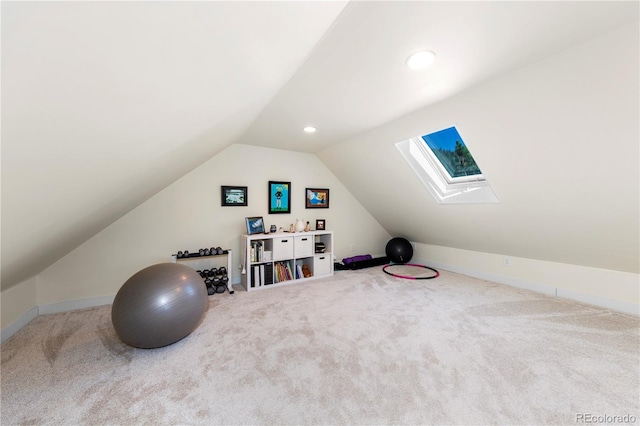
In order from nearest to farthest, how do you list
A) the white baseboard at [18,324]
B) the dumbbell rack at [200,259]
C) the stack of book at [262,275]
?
the white baseboard at [18,324] < the dumbbell rack at [200,259] < the stack of book at [262,275]

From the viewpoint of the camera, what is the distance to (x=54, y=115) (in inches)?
27.6

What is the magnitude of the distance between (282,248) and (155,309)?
79.3 inches

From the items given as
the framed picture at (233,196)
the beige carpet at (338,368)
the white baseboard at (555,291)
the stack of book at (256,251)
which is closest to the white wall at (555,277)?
the white baseboard at (555,291)

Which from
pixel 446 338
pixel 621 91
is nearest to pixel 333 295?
pixel 446 338

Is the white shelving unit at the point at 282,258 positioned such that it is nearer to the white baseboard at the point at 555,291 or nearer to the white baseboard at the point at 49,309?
the white baseboard at the point at 49,309

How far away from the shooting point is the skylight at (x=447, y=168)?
310 centimetres

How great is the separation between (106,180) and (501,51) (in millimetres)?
2635

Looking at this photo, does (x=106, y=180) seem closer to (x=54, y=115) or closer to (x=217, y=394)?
(x=54, y=115)

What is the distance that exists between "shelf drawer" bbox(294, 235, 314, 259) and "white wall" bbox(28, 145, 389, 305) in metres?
0.51

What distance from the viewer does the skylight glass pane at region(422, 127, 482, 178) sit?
10.0 feet

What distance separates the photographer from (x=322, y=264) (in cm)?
421

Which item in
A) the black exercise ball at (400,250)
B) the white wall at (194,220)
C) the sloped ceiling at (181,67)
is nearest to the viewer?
the sloped ceiling at (181,67)

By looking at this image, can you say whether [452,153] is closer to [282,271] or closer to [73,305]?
[282,271]

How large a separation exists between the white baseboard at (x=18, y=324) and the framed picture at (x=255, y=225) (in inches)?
95.5
